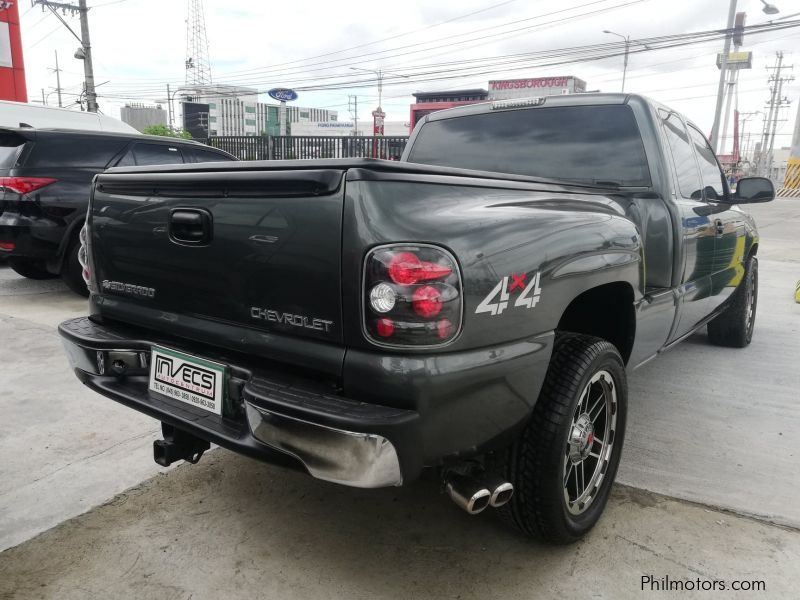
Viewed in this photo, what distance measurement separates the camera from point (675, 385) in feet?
13.1

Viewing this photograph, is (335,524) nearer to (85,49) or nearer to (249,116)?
(85,49)

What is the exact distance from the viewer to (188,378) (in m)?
2.00

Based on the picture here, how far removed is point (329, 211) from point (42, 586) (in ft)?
5.24

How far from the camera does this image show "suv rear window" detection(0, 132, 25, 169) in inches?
227

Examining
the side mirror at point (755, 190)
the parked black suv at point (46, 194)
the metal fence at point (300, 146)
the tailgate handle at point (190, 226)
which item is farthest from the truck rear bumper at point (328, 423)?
the metal fence at point (300, 146)

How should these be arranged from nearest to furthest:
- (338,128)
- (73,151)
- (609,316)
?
(609,316), (73,151), (338,128)

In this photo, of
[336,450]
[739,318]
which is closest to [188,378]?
[336,450]

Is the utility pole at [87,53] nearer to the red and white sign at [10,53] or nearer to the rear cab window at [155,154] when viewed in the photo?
the red and white sign at [10,53]

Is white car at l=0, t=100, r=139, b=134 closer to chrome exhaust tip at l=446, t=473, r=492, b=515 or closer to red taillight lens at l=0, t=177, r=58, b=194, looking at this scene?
red taillight lens at l=0, t=177, r=58, b=194

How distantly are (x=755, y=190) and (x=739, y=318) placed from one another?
1.19 metres

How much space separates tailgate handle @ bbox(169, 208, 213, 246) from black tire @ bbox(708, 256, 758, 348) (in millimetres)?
4084

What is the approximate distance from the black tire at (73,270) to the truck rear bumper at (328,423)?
4.64 metres

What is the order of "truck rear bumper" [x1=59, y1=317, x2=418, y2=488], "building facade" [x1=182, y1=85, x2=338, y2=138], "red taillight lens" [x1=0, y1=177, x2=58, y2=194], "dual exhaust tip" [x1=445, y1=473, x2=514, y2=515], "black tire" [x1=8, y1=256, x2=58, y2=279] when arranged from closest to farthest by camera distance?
"truck rear bumper" [x1=59, y1=317, x2=418, y2=488], "dual exhaust tip" [x1=445, y1=473, x2=514, y2=515], "red taillight lens" [x1=0, y1=177, x2=58, y2=194], "black tire" [x1=8, y1=256, x2=58, y2=279], "building facade" [x1=182, y1=85, x2=338, y2=138]

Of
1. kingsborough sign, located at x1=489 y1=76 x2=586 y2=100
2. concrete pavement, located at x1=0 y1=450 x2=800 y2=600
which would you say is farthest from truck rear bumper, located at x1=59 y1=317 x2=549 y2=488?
kingsborough sign, located at x1=489 y1=76 x2=586 y2=100
